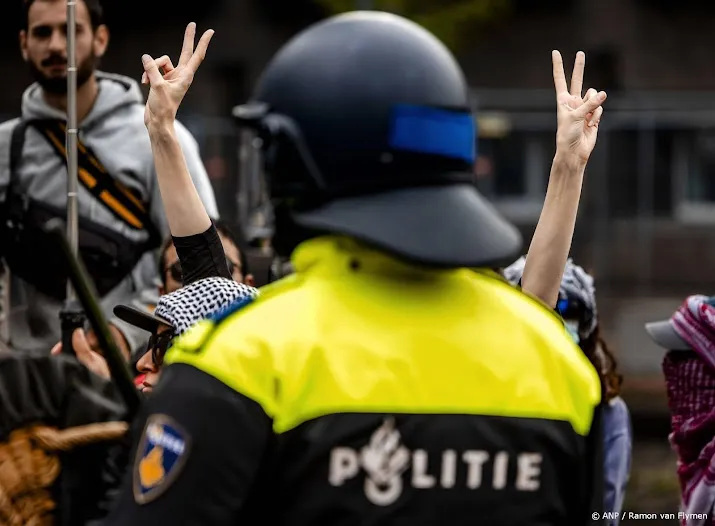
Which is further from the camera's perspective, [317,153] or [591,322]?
[591,322]

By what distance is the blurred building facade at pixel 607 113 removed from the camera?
63.4 ft

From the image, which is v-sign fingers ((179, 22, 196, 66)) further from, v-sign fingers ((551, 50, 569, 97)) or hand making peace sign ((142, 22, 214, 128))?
v-sign fingers ((551, 50, 569, 97))

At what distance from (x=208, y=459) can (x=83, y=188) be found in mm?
3256

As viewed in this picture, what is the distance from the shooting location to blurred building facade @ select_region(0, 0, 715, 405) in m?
19.3

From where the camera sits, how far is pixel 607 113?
63.5 ft

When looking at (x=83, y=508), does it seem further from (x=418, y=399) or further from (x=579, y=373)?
(x=579, y=373)

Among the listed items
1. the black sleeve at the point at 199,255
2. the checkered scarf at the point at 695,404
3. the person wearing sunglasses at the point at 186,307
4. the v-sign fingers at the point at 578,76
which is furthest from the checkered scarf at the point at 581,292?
the person wearing sunglasses at the point at 186,307

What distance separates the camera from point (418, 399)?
2316mm

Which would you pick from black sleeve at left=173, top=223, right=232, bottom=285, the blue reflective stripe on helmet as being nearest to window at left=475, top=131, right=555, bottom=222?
black sleeve at left=173, top=223, right=232, bottom=285

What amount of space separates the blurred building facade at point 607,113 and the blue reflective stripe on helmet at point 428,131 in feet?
42.9

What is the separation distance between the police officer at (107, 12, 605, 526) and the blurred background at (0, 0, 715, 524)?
A: 832cm

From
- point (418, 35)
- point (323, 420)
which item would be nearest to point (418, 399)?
point (323, 420)

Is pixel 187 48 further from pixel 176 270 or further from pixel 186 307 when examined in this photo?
pixel 176 270

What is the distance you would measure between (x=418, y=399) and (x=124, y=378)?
0.49 m
